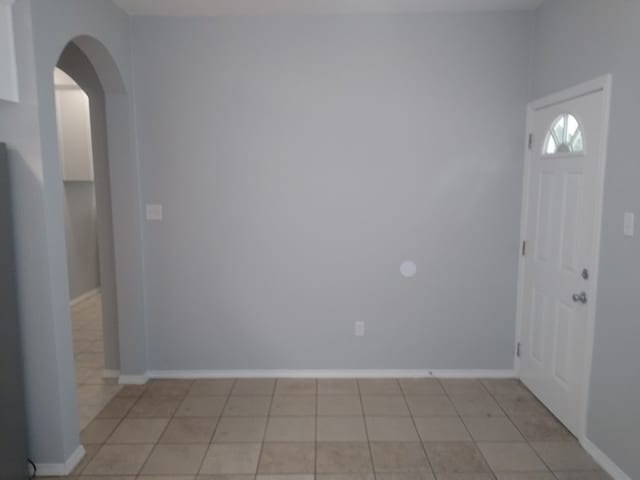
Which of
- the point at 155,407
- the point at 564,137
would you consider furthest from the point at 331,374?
the point at 564,137

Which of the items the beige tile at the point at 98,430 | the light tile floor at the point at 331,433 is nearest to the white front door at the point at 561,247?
the light tile floor at the point at 331,433

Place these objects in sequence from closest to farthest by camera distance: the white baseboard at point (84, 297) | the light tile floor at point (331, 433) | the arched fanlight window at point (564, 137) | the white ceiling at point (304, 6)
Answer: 1. the light tile floor at point (331, 433)
2. the arched fanlight window at point (564, 137)
3. the white ceiling at point (304, 6)
4. the white baseboard at point (84, 297)

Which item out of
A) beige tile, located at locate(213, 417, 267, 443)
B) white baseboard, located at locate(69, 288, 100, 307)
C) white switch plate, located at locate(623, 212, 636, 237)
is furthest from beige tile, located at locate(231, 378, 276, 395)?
white baseboard, located at locate(69, 288, 100, 307)

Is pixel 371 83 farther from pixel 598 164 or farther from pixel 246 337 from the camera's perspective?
pixel 246 337

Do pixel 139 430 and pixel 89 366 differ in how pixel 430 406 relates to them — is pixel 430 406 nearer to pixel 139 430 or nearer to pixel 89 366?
pixel 139 430

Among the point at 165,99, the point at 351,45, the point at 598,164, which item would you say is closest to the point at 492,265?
the point at 598,164

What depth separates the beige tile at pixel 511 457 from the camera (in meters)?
2.38

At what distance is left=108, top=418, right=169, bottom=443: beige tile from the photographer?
2.67m

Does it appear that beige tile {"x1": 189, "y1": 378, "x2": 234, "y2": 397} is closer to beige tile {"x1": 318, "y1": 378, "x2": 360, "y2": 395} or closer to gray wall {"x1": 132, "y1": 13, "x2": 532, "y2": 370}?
gray wall {"x1": 132, "y1": 13, "x2": 532, "y2": 370}

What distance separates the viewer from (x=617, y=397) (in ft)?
7.39

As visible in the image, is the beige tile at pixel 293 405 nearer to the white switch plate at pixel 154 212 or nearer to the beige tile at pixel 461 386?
the beige tile at pixel 461 386

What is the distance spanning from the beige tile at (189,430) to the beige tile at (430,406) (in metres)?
1.33

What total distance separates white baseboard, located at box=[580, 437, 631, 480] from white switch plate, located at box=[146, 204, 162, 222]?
10.3ft

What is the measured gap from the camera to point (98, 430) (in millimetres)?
2771
